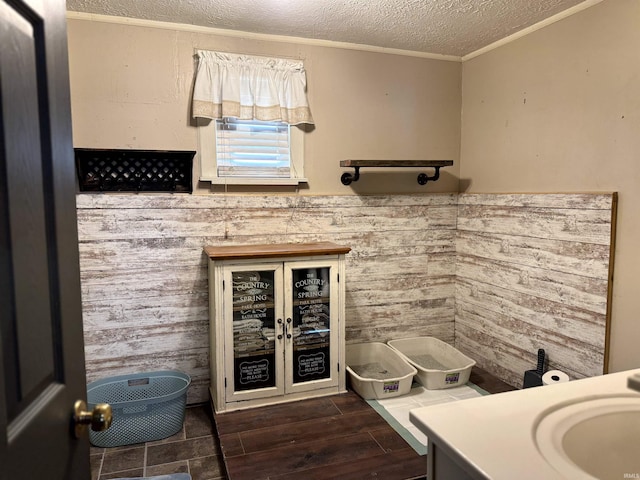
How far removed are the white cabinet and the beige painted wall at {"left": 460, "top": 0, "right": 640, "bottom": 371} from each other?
1.29 meters

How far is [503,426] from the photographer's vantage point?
107cm

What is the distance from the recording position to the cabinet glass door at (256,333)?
8.49 ft

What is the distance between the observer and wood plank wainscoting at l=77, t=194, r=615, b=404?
8.32 ft

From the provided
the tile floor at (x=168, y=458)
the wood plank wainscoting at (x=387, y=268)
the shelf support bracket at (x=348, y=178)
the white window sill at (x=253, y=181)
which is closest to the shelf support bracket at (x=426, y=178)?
the wood plank wainscoting at (x=387, y=268)

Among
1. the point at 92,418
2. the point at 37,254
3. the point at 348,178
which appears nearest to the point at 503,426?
the point at 92,418

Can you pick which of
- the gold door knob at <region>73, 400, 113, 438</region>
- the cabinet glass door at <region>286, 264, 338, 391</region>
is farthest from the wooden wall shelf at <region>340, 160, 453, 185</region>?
the gold door knob at <region>73, 400, 113, 438</region>

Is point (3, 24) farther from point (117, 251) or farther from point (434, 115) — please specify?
point (434, 115)

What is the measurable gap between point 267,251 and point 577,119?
6.09 feet

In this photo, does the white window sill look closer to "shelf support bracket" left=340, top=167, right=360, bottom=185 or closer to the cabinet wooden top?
"shelf support bracket" left=340, top=167, right=360, bottom=185

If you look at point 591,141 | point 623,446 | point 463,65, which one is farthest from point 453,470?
point 463,65

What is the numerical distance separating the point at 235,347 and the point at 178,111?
4.76ft

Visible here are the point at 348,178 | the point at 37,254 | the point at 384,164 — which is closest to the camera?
the point at 37,254

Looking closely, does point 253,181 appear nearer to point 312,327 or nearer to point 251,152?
point 251,152

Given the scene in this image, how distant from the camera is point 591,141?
2402mm
